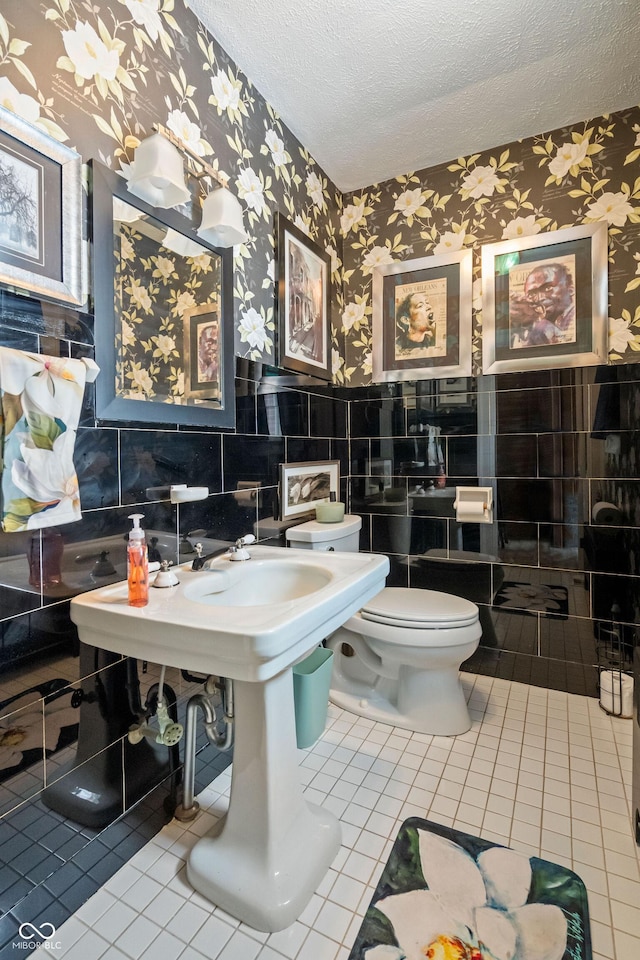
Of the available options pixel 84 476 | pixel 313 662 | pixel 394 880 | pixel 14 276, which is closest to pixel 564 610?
pixel 313 662

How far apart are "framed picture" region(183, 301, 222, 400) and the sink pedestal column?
0.84m

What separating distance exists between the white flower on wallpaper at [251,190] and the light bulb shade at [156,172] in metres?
0.51

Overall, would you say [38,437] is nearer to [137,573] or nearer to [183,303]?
[137,573]

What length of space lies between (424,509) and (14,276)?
1.82 m

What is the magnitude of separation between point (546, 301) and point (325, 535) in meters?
1.40

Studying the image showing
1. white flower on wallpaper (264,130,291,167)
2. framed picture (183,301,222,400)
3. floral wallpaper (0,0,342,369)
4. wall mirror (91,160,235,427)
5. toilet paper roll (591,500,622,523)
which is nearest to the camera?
floral wallpaper (0,0,342,369)

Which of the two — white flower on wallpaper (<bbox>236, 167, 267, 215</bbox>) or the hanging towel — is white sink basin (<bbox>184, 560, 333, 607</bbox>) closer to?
the hanging towel

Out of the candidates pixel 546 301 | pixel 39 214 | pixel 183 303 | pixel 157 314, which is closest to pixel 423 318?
pixel 546 301

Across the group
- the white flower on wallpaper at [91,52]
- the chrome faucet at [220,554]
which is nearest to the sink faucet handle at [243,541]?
the chrome faucet at [220,554]

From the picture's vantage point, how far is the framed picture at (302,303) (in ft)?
5.95

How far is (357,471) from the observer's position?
237cm

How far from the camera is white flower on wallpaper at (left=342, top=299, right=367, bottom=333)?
2.32m

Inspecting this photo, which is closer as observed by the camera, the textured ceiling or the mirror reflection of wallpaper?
the mirror reflection of wallpaper

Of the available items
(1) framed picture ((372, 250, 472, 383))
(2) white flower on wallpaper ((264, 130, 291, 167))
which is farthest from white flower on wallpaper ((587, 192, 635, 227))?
(2) white flower on wallpaper ((264, 130, 291, 167))
